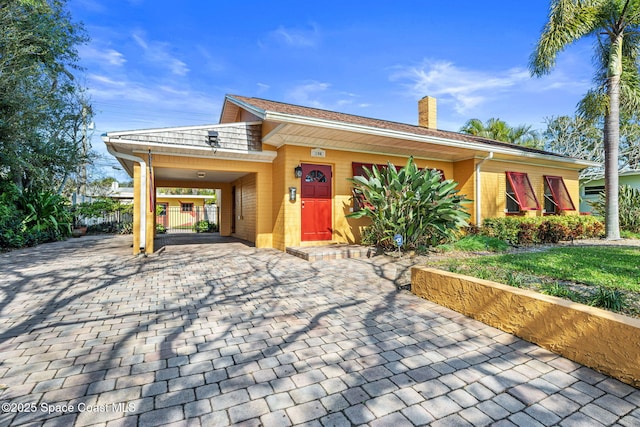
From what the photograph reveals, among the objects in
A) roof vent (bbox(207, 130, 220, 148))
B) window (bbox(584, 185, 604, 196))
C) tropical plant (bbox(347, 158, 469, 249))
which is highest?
roof vent (bbox(207, 130, 220, 148))

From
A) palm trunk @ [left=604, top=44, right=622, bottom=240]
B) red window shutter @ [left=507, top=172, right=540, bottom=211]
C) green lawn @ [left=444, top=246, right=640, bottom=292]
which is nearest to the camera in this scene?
green lawn @ [left=444, top=246, right=640, bottom=292]

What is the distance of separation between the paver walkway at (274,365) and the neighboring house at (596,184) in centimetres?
1876

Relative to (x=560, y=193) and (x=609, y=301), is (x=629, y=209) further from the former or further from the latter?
(x=609, y=301)

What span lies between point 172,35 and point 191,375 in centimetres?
1522

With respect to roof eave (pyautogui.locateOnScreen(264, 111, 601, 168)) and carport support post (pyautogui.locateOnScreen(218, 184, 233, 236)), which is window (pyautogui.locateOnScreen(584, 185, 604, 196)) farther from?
carport support post (pyautogui.locateOnScreen(218, 184, 233, 236))

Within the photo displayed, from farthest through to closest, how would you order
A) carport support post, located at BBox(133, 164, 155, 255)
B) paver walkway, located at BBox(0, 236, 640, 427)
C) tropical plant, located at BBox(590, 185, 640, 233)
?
A: tropical plant, located at BBox(590, 185, 640, 233) → carport support post, located at BBox(133, 164, 155, 255) → paver walkway, located at BBox(0, 236, 640, 427)

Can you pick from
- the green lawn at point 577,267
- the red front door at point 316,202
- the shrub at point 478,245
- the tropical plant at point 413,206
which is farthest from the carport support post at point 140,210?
the shrub at point 478,245

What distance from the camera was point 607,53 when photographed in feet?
31.0

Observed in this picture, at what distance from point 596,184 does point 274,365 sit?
2431cm

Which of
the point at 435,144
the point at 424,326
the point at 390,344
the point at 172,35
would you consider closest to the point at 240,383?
the point at 390,344

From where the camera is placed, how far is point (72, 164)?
Answer: 1254 cm

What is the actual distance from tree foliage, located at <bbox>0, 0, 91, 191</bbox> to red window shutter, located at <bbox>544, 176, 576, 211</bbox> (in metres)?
18.2

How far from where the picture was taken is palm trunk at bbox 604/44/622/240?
8.95 m

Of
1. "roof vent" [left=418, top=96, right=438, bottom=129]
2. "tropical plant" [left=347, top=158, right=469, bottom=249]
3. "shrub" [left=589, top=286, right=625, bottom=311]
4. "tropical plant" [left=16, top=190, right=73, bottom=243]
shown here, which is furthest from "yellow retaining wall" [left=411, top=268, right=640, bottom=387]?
"tropical plant" [left=16, top=190, right=73, bottom=243]
